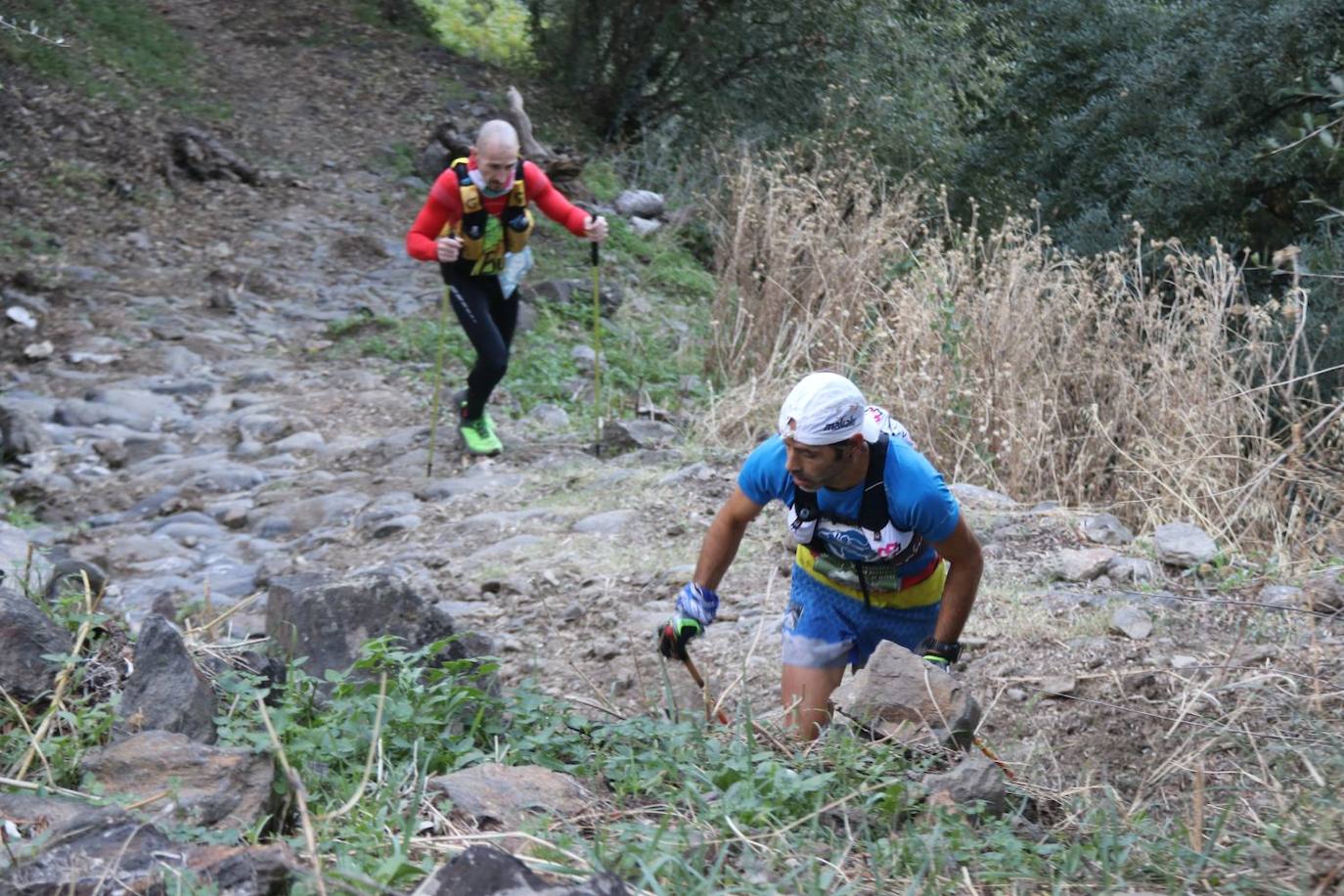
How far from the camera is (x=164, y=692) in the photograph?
3.76m

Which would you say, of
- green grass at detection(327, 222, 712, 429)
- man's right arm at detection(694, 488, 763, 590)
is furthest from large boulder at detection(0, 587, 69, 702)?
green grass at detection(327, 222, 712, 429)

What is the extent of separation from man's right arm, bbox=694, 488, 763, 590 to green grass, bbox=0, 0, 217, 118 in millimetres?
11323

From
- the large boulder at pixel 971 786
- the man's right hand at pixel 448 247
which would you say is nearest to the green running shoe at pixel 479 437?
the man's right hand at pixel 448 247

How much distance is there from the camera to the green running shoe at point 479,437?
8.80 metres

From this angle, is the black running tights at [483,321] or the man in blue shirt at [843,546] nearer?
the man in blue shirt at [843,546]

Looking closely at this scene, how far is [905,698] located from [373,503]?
4.95m

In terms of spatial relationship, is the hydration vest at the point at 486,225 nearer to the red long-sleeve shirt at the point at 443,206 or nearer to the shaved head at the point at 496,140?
the red long-sleeve shirt at the point at 443,206

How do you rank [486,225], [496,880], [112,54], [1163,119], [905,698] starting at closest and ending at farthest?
[496,880] < [905,698] < [486,225] < [1163,119] < [112,54]

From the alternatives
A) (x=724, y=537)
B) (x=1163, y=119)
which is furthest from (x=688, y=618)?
(x=1163, y=119)

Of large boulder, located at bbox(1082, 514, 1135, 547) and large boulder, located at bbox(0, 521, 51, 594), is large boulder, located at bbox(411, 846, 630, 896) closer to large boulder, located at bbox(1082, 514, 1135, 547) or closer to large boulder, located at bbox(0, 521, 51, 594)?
large boulder, located at bbox(0, 521, 51, 594)

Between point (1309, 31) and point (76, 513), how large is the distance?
9.03 meters

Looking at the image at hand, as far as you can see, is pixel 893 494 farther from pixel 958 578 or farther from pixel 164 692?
pixel 164 692

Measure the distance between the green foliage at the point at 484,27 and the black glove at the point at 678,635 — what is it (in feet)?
46.7

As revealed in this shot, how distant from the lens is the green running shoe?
880 centimetres
